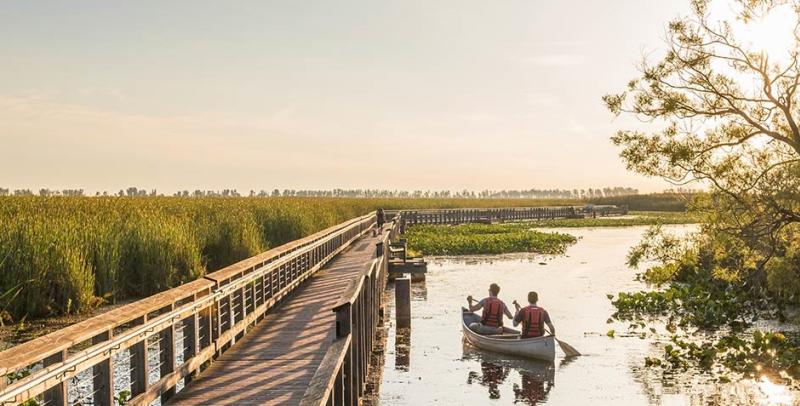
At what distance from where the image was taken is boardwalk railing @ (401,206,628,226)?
252ft

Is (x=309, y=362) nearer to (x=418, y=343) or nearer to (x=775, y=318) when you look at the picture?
(x=418, y=343)

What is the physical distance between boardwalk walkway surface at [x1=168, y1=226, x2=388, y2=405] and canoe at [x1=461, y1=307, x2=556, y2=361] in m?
3.32

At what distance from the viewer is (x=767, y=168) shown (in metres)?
18.7

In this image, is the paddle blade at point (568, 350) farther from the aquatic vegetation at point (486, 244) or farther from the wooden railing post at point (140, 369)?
the aquatic vegetation at point (486, 244)

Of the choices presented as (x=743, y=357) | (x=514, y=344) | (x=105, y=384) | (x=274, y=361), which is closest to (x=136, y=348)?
(x=105, y=384)

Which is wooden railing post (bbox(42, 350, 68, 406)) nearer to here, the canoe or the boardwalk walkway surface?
the boardwalk walkway surface

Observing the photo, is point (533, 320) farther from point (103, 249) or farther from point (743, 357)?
point (103, 249)

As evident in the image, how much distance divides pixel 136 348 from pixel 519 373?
8.78 metres

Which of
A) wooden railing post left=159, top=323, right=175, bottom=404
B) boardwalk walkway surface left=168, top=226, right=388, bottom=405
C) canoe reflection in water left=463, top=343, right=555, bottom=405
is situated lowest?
canoe reflection in water left=463, top=343, right=555, bottom=405

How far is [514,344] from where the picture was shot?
16.9 metres

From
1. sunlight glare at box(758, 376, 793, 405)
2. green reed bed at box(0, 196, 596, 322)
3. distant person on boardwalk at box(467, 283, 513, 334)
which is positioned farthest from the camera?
green reed bed at box(0, 196, 596, 322)

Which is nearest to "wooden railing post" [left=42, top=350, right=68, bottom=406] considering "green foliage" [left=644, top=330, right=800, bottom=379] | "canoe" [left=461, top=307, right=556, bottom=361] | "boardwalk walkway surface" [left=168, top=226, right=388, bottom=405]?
"boardwalk walkway surface" [left=168, top=226, right=388, bottom=405]

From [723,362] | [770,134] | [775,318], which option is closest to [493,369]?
[723,362]

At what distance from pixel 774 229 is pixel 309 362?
11692 millimetres
